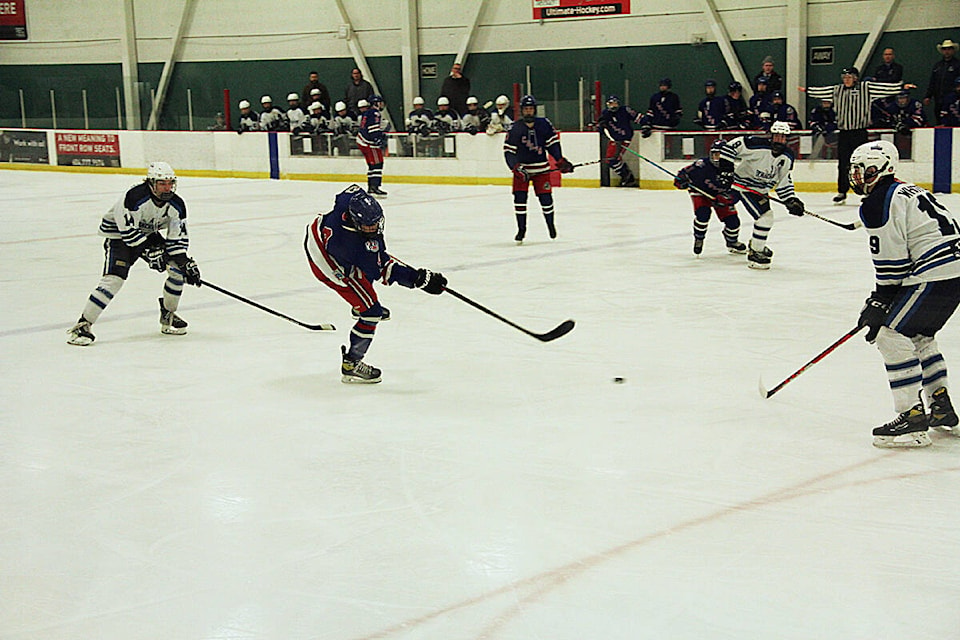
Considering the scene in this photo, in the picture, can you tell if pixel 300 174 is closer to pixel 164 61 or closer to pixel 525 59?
pixel 525 59

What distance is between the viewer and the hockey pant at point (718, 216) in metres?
8.52

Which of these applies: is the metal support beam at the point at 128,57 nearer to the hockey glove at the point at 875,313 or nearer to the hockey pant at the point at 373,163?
the hockey pant at the point at 373,163

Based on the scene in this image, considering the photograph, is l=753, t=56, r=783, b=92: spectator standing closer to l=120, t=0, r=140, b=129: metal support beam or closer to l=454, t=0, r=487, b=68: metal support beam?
l=454, t=0, r=487, b=68: metal support beam

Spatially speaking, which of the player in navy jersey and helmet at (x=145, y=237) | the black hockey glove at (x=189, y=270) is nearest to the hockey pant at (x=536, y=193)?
the player in navy jersey and helmet at (x=145, y=237)

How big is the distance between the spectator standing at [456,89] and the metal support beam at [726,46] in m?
3.59

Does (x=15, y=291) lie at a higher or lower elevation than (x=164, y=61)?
lower

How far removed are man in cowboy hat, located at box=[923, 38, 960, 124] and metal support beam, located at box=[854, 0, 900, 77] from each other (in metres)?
1.25

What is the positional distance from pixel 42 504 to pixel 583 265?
17.8 feet

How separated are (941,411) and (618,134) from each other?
1073 centimetres

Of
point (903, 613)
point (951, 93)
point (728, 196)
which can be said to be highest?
point (951, 93)

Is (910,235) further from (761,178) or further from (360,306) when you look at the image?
(761,178)

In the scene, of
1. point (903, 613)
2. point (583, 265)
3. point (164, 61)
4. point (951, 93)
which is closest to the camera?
point (903, 613)

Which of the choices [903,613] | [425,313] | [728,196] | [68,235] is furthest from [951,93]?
[903,613]

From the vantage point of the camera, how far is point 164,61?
69.5ft
